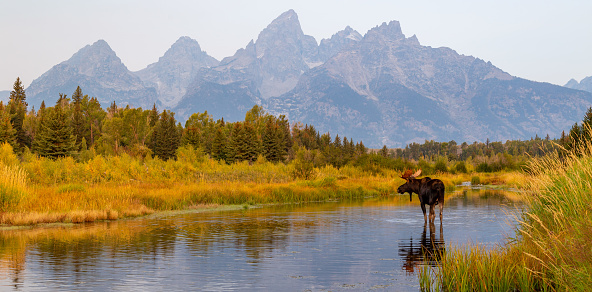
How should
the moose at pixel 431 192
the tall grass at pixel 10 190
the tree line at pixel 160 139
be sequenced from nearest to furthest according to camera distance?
1. the moose at pixel 431 192
2. the tall grass at pixel 10 190
3. the tree line at pixel 160 139

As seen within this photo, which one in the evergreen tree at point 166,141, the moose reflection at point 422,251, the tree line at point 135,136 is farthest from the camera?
the evergreen tree at point 166,141

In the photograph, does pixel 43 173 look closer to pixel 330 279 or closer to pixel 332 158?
pixel 330 279

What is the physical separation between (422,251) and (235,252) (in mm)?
6562

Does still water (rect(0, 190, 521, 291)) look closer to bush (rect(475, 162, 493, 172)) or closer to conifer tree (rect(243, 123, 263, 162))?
bush (rect(475, 162, 493, 172))

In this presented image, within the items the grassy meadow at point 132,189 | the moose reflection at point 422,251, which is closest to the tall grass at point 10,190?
the grassy meadow at point 132,189

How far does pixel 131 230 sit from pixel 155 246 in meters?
4.99

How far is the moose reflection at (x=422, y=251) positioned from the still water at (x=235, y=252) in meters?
0.04

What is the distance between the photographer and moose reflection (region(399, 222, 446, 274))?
55.2 feet

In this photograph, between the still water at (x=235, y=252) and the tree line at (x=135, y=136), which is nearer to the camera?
the still water at (x=235, y=252)

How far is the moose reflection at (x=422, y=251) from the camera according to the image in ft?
55.2

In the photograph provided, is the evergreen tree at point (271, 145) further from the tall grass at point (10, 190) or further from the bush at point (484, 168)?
the tall grass at point (10, 190)

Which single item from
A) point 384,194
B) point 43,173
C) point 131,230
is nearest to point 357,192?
point 384,194

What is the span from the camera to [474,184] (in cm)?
Answer: 7894

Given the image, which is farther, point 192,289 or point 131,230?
point 131,230
